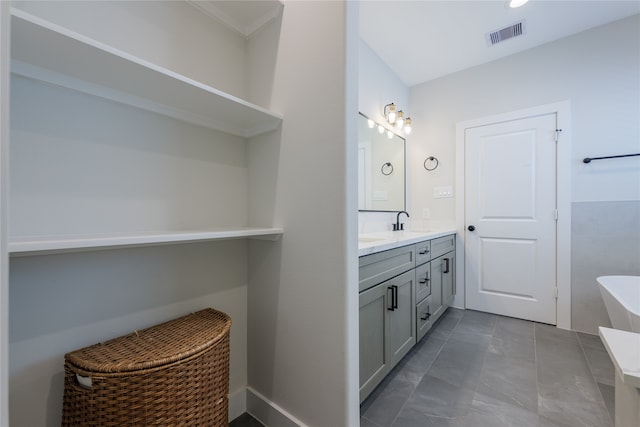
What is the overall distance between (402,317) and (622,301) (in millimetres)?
1283

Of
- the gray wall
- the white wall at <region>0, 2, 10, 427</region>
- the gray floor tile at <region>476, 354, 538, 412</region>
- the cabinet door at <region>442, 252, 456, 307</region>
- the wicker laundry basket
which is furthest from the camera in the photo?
the cabinet door at <region>442, 252, 456, 307</region>

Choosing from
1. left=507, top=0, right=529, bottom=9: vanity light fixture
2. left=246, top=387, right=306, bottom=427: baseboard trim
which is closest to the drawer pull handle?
left=246, top=387, right=306, bottom=427: baseboard trim

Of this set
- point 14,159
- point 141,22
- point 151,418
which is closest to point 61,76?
point 14,159

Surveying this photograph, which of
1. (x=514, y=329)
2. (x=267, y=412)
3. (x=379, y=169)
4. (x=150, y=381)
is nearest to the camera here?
(x=150, y=381)

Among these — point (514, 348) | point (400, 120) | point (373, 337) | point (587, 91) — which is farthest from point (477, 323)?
point (587, 91)

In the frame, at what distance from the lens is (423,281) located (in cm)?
193

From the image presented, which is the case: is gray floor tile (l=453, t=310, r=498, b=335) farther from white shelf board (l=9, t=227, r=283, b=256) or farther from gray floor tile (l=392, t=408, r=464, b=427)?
white shelf board (l=9, t=227, r=283, b=256)

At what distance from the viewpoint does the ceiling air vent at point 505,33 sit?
2164 millimetres

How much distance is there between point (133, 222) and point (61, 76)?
0.54 metres

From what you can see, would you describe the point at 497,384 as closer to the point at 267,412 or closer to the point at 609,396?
the point at 609,396

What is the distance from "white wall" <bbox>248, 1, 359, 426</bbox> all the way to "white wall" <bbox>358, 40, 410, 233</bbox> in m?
1.17

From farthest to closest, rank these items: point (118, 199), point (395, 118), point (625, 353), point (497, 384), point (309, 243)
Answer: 1. point (395, 118)
2. point (497, 384)
3. point (309, 243)
4. point (118, 199)
5. point (625, 353)

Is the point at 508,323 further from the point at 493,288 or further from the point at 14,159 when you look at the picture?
the point at 14,159

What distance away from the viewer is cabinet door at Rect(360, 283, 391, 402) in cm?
127
